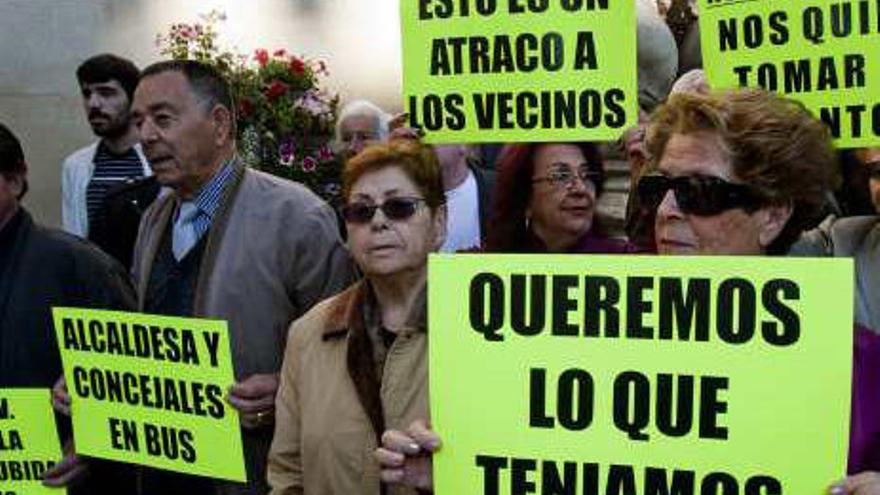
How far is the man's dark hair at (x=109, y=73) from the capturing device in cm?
654

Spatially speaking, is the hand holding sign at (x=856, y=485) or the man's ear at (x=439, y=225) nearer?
the hand holding sign at (x=856, y=485)

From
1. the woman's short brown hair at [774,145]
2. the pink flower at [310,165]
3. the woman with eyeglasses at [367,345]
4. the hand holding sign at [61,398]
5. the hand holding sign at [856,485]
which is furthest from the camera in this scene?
the pink flower at [310,165]

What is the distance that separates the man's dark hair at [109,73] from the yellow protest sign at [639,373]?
4453 mm

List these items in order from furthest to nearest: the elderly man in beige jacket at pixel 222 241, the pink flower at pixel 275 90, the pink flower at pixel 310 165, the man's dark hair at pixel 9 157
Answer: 1. the pink flower at pixel 275 90
2. the pink flower at pixel 310 165
3. the man's dark hair at pixel 9 157
4. the elderly man in beige jacket at pixel 222 241

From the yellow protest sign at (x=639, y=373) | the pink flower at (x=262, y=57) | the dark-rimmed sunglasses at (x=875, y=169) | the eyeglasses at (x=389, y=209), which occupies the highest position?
the pink flower at (x=262, y=57)

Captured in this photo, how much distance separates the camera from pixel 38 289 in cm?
383

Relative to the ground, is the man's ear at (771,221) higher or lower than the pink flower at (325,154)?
lower

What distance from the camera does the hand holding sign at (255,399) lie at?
3.29m

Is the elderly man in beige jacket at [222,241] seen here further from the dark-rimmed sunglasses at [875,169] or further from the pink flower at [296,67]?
the pink flower at [296,67]

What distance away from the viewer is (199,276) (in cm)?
375

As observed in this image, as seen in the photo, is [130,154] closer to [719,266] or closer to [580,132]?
[580,132]

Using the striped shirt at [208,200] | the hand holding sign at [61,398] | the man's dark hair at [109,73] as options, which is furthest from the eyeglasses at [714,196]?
the man's dark hair at [109,73]

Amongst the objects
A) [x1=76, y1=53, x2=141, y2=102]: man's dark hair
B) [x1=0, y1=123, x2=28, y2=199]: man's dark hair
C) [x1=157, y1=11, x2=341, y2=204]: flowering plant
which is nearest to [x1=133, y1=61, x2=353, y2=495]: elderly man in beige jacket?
[x1=0, y1=123, x2=28, y2=199]: man's dark hair

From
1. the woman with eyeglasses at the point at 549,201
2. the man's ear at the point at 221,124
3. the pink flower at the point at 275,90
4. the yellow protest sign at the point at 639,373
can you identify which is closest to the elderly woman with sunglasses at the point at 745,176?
the yellow protest sign at the point at 639,373
